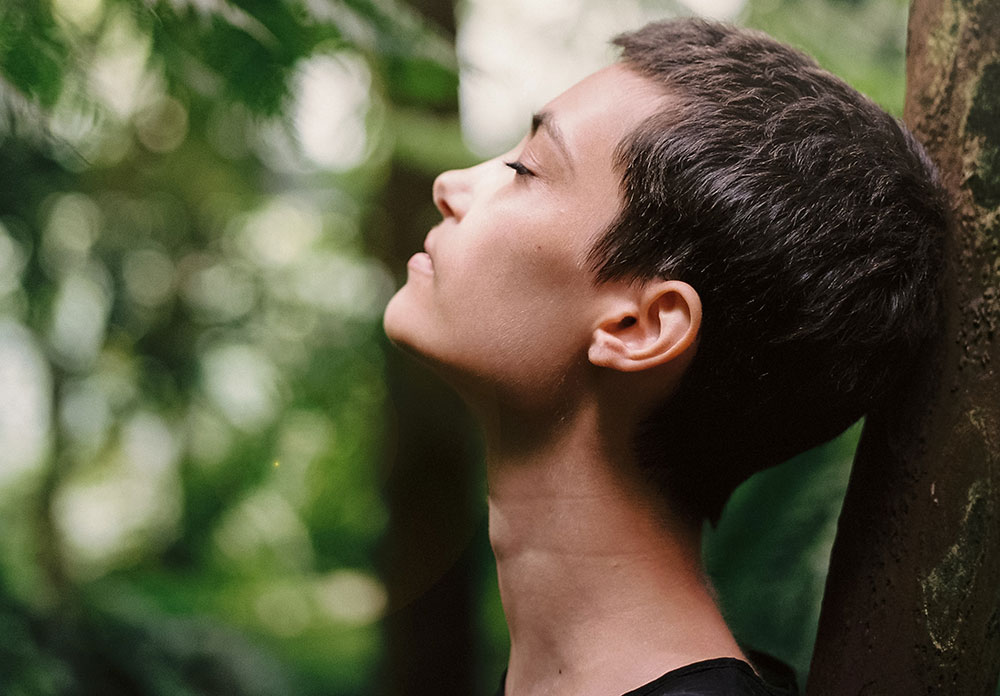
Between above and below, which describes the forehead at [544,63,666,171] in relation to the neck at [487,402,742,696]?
above

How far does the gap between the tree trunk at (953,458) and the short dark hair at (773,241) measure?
0.21 feet

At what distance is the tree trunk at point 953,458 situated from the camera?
126 centimetres

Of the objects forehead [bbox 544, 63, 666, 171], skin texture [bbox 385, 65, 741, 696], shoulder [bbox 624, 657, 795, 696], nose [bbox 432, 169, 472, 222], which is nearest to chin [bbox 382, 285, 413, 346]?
skin texture [bbox 385, 65, 741, 696]

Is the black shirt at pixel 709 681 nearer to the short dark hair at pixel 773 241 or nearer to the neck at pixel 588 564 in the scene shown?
the neck at pixel 588 564

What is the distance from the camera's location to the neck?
130 centimetres

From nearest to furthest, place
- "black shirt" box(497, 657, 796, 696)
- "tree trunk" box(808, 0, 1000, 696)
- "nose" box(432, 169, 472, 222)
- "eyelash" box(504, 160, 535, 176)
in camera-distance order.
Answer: "black shirt" box(497, 657, 796, 696), "tree trunk" box(808, 0, 1000, 696), "eyelash" box(504, 160, 535, 176), "nose" box(432, 169, 472, 222)

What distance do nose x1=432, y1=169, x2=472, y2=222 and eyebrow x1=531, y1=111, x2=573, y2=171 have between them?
179 mm

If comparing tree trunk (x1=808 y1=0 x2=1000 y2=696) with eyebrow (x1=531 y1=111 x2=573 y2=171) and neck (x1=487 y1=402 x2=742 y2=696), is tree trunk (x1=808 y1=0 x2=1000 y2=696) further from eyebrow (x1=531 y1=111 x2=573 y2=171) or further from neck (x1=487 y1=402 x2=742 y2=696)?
eyebrow (x1=531 y1=111 x2=573 y2=171)

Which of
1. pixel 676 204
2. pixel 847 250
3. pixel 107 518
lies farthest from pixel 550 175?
pixel 107 518

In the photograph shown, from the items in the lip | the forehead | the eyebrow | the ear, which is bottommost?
the lip

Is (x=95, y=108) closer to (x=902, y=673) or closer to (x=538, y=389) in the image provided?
(x=538, y=389)

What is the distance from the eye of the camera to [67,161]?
110 inches

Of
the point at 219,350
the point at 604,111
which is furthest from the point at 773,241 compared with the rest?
the point at 219,350

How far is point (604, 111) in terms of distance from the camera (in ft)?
4.49
